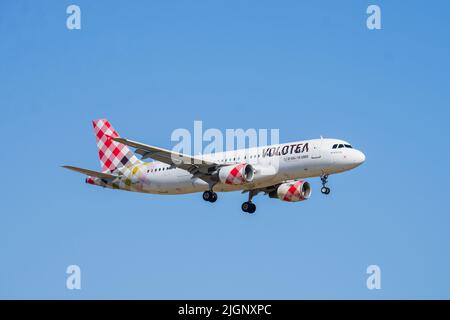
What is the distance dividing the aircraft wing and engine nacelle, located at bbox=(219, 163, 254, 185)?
169 cm

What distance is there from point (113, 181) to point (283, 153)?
16.3 meters

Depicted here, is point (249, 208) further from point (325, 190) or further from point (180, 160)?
point (325, 190)

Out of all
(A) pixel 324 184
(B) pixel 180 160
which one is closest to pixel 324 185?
(A) pixel 324 184

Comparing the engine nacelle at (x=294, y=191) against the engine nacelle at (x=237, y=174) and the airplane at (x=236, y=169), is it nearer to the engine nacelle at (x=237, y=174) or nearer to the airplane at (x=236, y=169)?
the airplane at (x=236, y=169)

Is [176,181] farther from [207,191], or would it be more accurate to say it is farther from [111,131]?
[111,131]

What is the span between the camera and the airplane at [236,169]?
232ft

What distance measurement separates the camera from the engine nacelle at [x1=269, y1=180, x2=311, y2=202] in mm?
77312

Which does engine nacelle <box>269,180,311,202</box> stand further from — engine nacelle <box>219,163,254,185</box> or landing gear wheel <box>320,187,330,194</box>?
landing gear wheel <box>320,187,330,194</box>

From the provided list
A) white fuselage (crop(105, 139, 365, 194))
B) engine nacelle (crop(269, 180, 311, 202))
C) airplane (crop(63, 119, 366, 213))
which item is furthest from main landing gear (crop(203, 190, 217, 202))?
engine nacelle (crop(269, 180, 311, 202))

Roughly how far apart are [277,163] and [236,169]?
10.1ft

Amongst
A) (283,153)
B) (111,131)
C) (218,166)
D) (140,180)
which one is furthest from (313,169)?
(111,131)

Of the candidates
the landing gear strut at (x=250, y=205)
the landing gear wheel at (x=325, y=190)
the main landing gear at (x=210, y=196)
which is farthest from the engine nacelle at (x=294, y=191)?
the landing gear wheel at (x=325, y=190)

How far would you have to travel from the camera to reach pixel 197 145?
77.8m

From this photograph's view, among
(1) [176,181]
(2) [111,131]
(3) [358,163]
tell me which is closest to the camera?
(3) [358,163]
